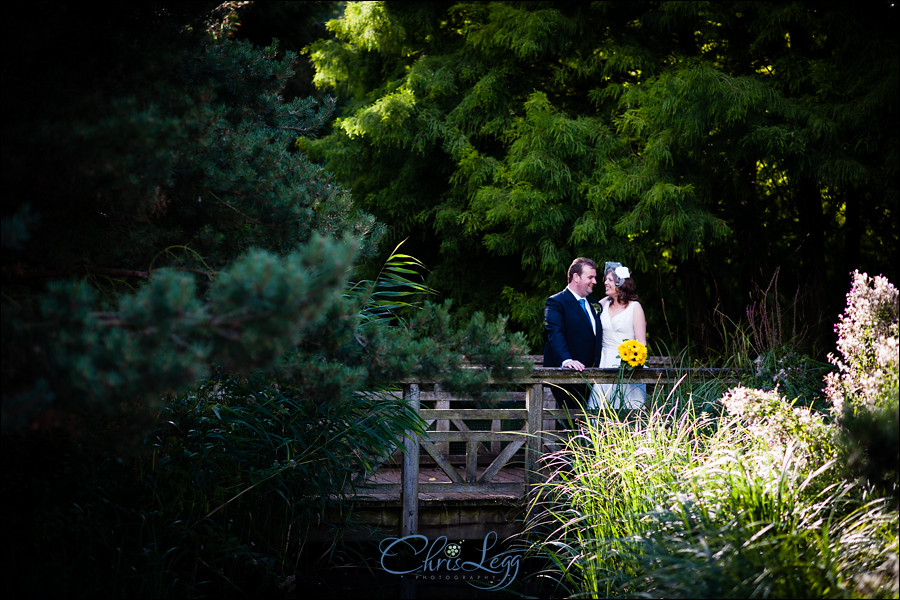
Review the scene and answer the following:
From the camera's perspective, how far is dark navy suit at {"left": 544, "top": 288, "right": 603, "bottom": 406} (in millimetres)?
6438

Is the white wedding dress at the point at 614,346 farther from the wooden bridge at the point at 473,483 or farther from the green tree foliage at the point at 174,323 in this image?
the green tree foliage at the point at 174,323

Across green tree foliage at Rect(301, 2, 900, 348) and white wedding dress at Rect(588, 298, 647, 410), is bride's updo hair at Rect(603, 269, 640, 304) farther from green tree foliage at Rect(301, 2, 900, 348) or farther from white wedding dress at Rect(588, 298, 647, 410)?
green tree foliage at Rect(301, 2, 900, 348)

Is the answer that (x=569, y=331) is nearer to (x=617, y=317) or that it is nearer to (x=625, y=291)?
(x=617, y=317)

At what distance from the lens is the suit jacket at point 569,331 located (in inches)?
254

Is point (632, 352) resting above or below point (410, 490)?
above

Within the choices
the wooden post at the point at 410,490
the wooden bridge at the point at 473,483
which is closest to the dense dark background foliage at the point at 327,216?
the wooden post at the point at 410,490

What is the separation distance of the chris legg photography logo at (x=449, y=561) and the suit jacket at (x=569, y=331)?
1.60 m

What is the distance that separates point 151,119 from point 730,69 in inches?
305

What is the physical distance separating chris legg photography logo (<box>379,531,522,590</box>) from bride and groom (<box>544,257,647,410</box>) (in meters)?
1.36

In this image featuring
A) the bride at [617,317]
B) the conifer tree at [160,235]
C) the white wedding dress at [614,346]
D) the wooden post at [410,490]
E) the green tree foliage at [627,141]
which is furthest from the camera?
the green tree foliage at [627,141]

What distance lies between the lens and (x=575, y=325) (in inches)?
256

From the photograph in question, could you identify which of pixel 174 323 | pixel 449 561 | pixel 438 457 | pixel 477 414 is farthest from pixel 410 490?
pixel 174 323

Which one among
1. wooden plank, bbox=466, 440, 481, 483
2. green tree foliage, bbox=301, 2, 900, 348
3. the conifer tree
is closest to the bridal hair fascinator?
green tree foliage, bbox=301, 2, 900, 348

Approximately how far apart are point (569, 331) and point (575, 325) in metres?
0.07
